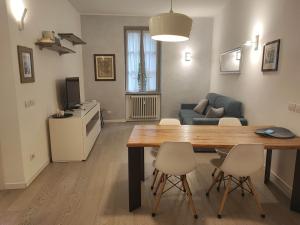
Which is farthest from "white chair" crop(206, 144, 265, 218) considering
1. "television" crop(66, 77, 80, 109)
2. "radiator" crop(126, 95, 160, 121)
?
"radiator" crop(126, 95, 160, 121)

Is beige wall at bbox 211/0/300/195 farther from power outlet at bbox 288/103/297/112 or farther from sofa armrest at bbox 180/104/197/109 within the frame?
sofa armrest at bbox 180/104/197/109

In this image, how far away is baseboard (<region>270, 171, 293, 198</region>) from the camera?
2.68 m

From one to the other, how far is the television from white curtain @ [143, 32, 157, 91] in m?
2.40

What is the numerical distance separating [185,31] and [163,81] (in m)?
4.28

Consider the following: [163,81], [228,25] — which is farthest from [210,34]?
[163,81]

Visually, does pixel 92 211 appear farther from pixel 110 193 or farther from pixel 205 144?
pixel 205 144

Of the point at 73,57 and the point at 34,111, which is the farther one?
the point at 73,57

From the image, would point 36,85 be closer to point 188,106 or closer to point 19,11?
point 19,11

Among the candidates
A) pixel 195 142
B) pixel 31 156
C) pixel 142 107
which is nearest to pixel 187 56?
pixel 142 107

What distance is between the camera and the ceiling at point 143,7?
498 centimetres

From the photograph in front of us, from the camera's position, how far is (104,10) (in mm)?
5711

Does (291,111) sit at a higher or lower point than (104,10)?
lower

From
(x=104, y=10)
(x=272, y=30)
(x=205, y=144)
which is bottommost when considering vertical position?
(x=205, y=144)

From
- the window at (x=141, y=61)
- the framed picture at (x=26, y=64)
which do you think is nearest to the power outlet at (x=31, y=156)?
the framed picture at (x=26, y=64)
